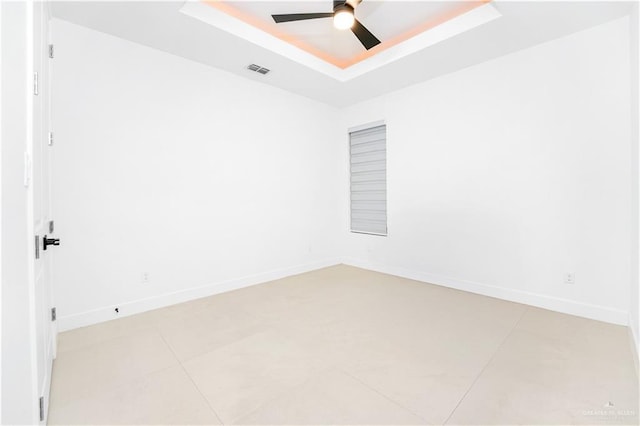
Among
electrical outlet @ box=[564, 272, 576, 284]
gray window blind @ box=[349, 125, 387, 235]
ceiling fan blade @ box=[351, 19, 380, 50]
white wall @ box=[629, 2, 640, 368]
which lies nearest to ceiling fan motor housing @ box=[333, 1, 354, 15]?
ceiling fan blade @ box=[351, 19, 380, 50]

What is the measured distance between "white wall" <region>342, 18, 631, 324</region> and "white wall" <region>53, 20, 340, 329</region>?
1.91 meters

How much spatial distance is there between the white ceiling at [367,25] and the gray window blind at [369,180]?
1081 millimetres

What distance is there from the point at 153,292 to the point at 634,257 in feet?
15.6

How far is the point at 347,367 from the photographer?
2.04 meters

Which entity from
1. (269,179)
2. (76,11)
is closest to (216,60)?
(76,11)

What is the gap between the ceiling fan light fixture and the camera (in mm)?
2496

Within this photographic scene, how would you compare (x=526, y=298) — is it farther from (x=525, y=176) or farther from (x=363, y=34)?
(x=363, y=34)

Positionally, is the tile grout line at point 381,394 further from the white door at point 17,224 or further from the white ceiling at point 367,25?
the white ceiling at point 367,25

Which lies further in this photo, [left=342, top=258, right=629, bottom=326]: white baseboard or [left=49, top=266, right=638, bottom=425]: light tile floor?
[left=342, top=258, right=629, bottom=326]: white baseboard

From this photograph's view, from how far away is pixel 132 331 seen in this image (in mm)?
2656

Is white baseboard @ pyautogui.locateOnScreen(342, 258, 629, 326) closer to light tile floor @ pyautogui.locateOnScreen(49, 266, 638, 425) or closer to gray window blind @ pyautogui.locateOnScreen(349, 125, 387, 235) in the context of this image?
light tile floor @ pyautogui.locateOnScreen(49, 266, 638, 425)

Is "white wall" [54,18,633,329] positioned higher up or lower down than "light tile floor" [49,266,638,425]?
higher up

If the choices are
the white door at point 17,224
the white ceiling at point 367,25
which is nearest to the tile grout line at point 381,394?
the white door at point 17,224

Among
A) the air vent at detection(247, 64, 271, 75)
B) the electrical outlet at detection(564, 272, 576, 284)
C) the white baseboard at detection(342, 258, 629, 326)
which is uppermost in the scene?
the air vent at detection(247, 64, 271, 75)
